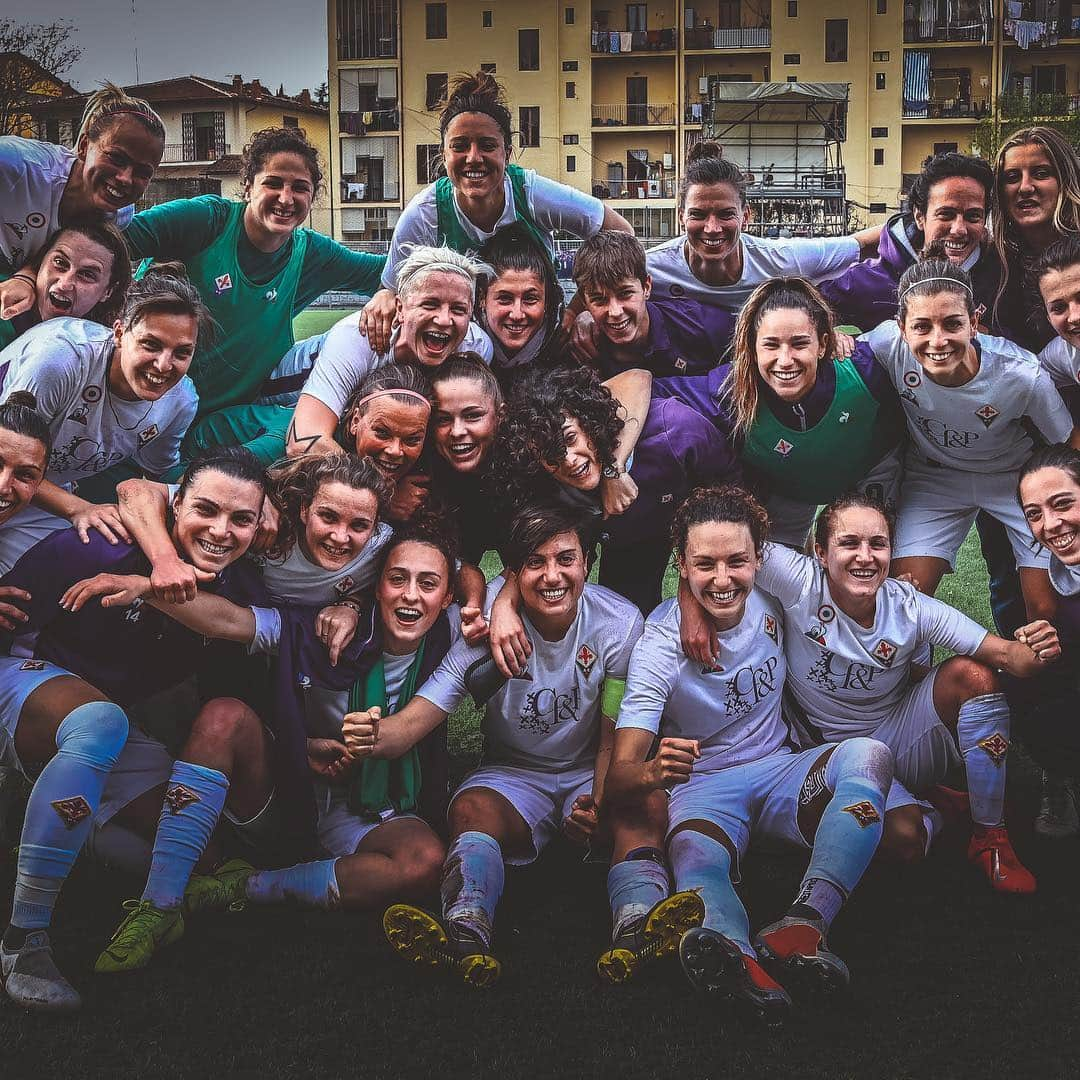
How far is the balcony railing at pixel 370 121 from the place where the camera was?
3547 cm

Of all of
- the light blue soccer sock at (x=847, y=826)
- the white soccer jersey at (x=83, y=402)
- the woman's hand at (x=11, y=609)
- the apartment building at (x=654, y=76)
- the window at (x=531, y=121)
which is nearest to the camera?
the light blue soccer sock at (x=847, y=826)

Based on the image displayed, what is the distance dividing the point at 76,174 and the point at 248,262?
0.72 metres

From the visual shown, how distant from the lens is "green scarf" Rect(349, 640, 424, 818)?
3.17 meters

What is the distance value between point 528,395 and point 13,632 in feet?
A: 5.41

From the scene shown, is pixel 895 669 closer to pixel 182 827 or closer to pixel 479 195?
pixel 182 827

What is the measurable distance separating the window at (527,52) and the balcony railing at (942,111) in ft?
37.4

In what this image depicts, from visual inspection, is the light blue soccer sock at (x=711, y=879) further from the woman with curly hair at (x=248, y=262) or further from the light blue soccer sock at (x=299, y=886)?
the woman with curly hair at (x=248, y=262)

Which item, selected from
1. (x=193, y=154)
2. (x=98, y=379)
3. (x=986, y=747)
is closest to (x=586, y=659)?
(x=986, y=747)

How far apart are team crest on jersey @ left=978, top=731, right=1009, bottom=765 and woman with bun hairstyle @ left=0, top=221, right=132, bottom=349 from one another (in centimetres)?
305

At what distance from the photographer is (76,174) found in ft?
12.9

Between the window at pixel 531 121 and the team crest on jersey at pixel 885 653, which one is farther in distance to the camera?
the window at pixel 531 121

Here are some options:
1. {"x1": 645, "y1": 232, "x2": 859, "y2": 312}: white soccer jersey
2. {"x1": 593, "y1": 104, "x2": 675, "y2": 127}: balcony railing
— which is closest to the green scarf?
{"x1": 645, "y1": 232, "x2": 859, "y2": 312}: white soccer jersey

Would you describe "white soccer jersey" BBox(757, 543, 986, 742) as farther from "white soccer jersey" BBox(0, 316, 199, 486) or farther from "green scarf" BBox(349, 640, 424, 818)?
"white soccer jersey" BBox(0, 316, 199, 486)

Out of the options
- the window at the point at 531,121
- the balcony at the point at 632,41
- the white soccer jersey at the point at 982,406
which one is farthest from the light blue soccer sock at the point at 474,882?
the balcony at the point at 632,41
